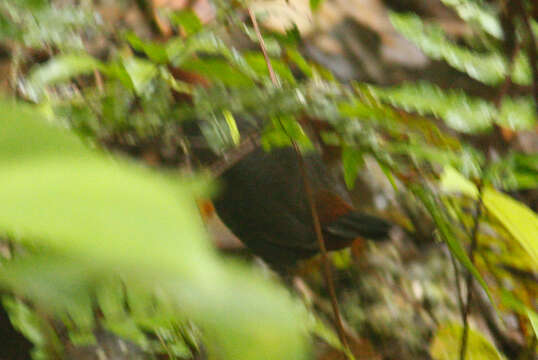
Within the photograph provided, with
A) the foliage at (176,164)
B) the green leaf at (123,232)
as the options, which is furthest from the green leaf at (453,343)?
the green leaf at (123,232)

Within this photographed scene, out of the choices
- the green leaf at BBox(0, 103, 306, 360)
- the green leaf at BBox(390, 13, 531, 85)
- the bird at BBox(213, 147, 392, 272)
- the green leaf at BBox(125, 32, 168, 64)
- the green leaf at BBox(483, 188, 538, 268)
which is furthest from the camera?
the bird at BBox(213, 147, 392, 272)

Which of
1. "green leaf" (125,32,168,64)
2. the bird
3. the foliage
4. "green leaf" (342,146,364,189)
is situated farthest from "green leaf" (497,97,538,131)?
"green leaf" (125,32,168,64)

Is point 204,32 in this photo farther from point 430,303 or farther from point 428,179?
point 430,303

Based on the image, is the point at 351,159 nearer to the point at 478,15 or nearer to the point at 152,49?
the point at 152,49

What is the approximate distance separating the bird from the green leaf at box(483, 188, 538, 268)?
447mm

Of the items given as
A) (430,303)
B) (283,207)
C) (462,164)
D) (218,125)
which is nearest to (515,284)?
(430,303)

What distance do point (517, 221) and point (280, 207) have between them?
56cm

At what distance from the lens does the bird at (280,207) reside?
1.07 metres

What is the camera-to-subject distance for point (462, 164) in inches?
25.5

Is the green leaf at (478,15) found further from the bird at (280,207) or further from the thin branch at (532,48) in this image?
the bird at (280,207)

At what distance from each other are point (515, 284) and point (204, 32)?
1128 mm

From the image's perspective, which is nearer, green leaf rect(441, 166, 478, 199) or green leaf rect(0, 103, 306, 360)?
green leaf rect(0, 103, 306, 360)

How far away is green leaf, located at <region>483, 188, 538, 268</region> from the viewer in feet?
1.83

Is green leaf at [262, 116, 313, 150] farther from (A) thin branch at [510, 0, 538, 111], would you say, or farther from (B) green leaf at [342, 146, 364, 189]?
(A) thin branch at [510, 0, 538, 111]
